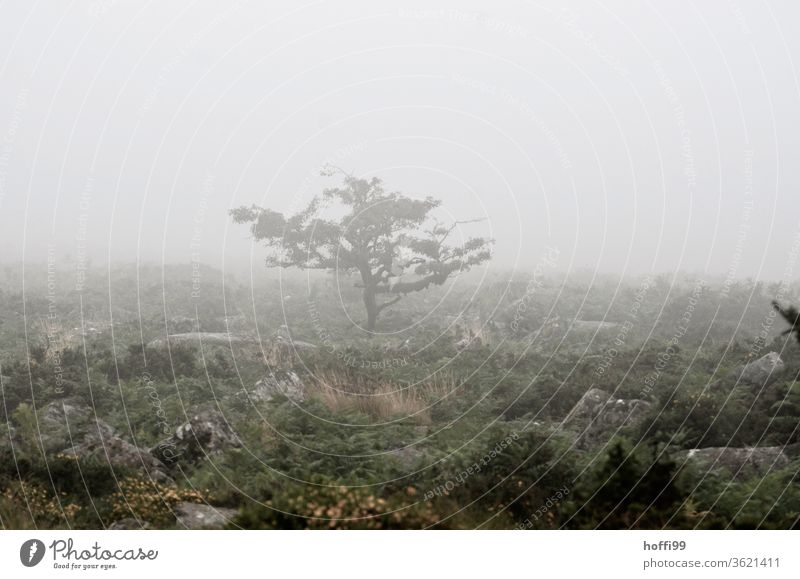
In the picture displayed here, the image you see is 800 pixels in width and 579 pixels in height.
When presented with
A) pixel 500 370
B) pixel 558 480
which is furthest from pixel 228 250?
pixel 558 480

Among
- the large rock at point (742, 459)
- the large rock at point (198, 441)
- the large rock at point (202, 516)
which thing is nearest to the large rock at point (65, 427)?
the large rock at point (198, 441)

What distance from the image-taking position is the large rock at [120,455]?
9.45 metres

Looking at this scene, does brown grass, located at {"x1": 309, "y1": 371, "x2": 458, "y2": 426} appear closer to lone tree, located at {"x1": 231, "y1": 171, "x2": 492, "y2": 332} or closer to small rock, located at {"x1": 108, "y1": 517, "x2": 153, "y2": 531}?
small rock, located at {"x1": 108, "y1": 517, "x2": 153, "y2": 531}

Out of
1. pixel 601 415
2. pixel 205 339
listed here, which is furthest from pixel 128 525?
pixel 205 339

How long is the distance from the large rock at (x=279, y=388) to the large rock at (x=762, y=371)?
28.3 feet

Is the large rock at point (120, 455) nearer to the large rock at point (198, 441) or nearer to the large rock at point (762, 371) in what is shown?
the large rock at point (198, 441)

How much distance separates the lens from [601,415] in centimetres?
1193

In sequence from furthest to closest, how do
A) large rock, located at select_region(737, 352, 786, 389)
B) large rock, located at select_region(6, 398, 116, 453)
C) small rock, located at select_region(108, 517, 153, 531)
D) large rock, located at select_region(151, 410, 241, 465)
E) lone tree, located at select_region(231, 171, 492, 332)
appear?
lone tree, located at select_region(231, 171, 492, 332), large rock, located at select_region(737, 352, 786, 389), large rock, located at select_region(151, 410, 241, 465), large rock, located at select_region(6, 398, 116, 453), small rock, located at select_region(108, 517, 153, 531)

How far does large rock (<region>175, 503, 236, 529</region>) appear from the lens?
8445 mm

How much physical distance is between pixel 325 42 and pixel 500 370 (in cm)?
8812

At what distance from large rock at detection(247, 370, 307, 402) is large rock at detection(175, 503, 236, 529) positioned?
4179 mm

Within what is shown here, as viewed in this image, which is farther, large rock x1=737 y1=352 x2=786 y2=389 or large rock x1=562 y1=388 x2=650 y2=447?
large rock x1=737 y1=352 x2=786 y2=389

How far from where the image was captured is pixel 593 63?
280 feet

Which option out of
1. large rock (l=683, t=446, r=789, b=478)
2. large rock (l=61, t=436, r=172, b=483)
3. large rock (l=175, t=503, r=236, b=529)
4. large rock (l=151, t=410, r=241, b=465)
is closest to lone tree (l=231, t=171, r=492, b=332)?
large rock (l=151, t=410, r=241, b=465)
